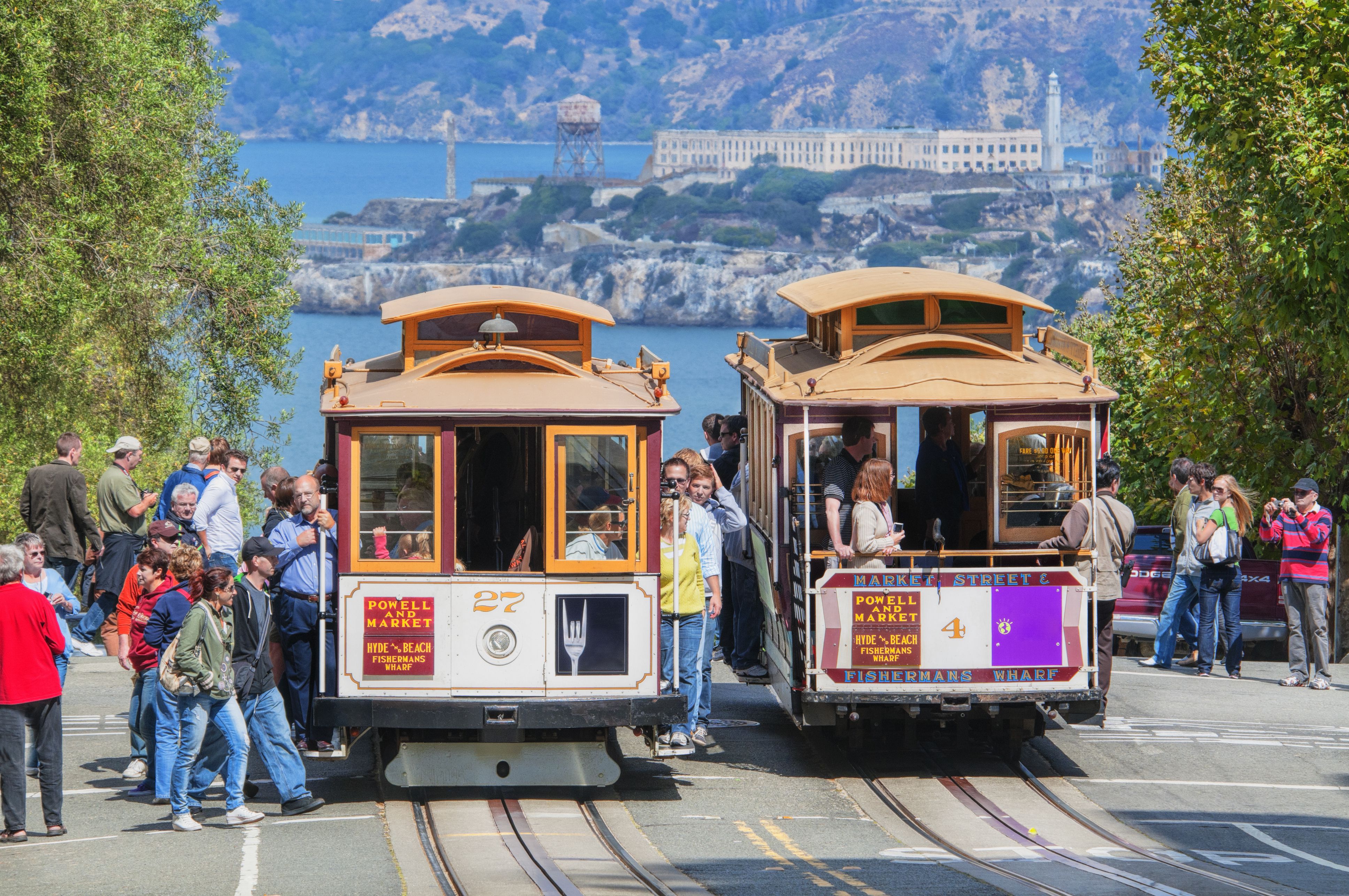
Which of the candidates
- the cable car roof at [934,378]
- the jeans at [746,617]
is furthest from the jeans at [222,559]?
the cable car roof at [934,378]

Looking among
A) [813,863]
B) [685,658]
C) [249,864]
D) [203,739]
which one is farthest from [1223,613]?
[249,864]

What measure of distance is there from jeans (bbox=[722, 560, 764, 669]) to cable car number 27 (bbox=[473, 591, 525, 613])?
347 centimetres

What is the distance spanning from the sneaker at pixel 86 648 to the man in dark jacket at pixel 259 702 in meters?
6.21

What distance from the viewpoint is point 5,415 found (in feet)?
73.1

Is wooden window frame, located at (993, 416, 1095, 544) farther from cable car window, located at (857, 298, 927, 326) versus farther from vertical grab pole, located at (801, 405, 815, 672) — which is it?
vertical grab pole, located at (801, 405, 815, 672)

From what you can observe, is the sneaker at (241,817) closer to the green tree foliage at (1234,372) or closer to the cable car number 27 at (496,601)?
the cable car number 27 at (496,601)

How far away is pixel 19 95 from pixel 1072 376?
14.1 m

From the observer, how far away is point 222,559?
1344 centimetres

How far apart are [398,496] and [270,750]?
1.80 meters

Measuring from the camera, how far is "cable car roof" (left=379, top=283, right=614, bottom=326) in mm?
11406

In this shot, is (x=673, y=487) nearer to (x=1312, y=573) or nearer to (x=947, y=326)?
(x=947, y=326)

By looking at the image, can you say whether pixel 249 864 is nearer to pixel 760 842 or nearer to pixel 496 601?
Answer: pixel 496 601

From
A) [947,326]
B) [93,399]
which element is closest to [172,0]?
[93,399]

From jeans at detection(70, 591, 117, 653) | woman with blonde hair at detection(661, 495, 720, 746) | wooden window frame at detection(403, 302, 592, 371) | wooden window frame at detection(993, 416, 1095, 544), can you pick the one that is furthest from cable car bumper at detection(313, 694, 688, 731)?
jeans at detection(70, 591, 117, 653)
